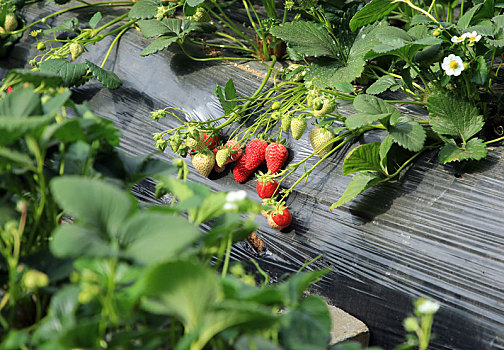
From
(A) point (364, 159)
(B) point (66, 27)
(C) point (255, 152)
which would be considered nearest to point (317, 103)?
(A) point (364, 159)

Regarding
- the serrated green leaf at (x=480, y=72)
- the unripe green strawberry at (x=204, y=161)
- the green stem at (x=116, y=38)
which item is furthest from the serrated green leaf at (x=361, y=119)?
the green stem at (x=116, y=38)

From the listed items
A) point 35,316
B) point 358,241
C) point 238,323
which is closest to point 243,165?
point 358,241

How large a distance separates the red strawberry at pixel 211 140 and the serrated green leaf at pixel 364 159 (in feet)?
1.39

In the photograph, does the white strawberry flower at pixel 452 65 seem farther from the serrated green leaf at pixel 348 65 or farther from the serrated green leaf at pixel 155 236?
the serrated green leaf at pixel 155 236

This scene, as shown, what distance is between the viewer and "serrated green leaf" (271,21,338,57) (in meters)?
1.45

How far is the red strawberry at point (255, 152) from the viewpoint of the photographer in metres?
1.41

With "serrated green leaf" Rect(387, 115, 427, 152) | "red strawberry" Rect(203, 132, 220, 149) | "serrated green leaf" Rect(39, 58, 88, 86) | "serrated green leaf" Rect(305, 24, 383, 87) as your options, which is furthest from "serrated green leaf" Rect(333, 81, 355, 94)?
"serrated green leaf" Rect(39, 58, 88, 86)

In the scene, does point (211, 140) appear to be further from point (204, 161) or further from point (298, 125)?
point (298, 125)

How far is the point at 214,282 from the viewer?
15.4 inches

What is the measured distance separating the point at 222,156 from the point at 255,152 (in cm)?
9

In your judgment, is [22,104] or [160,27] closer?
[22,104]

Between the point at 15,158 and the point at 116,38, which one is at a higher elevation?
the point at 15,158

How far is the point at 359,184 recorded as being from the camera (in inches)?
47.2

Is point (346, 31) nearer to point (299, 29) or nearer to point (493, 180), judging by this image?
point (299, 29)
